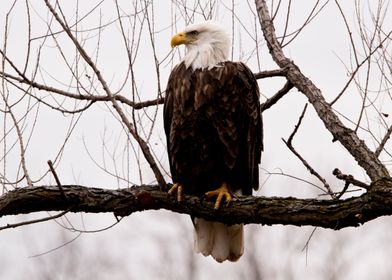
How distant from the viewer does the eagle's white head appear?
4.86 m

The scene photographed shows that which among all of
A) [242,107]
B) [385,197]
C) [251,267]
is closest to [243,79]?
[242,107]

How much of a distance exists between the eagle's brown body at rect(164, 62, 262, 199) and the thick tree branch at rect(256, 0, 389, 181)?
0.26 m

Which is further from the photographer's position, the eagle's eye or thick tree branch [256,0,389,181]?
the eagle's eye

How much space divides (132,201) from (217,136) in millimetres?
992

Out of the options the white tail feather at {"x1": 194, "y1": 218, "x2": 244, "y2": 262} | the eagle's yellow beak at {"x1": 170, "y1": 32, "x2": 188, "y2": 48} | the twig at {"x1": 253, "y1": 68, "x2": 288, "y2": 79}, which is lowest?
the white tail feather at {"x1": 194, "y1": 218, "x2": 244, "y2": 262}

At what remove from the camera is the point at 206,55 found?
4.86m

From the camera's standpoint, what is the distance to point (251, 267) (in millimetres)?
14219

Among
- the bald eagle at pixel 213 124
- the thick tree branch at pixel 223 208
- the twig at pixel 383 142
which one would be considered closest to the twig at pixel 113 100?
the thick tree branch at pixel 223 208

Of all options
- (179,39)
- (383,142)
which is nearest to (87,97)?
(179,39)

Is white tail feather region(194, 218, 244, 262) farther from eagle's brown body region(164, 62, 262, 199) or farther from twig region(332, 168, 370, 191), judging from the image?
twig region(332, 168, 370, 191)

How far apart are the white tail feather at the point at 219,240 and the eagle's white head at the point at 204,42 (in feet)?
3.82

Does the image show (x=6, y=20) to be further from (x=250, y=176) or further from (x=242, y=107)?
(x=250, y=176)

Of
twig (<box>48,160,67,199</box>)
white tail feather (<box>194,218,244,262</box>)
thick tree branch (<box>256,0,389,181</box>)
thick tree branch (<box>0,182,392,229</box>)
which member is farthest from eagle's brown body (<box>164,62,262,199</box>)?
twig (<box>48,160,67,199</box>)

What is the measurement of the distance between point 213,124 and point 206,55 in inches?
24.0
